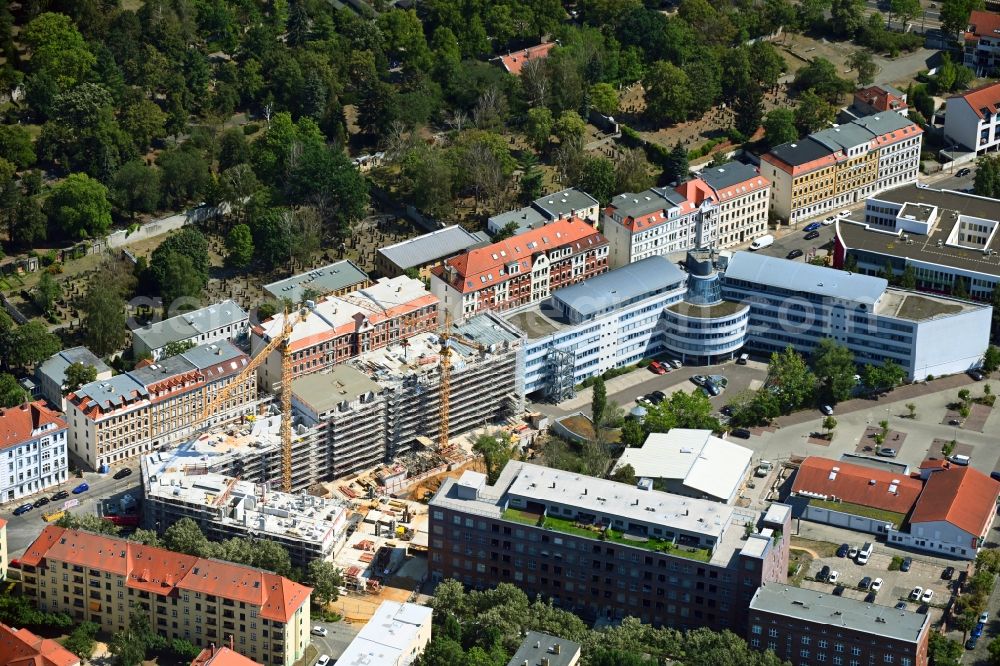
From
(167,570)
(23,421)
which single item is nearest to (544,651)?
(167,570)

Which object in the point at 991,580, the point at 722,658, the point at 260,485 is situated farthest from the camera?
the point at 260,485

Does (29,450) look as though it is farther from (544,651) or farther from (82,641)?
(544,651)

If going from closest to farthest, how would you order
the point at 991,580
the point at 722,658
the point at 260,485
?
the point at 722,658 < the point at 991,580 < the point at 260,485

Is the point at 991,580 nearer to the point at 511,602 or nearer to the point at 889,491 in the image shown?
the point at 889,491

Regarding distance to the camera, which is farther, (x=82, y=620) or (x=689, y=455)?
(x=689, y=455)

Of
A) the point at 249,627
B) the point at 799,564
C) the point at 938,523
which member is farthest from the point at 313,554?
the point at 938,523

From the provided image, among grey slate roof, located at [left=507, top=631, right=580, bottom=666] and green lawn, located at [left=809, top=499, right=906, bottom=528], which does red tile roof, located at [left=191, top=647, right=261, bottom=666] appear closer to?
grey slate roof, located at [left=507, top=631, right=580, bottom=666]

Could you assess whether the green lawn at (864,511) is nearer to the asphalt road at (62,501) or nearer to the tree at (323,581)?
the tree at (323,581)
